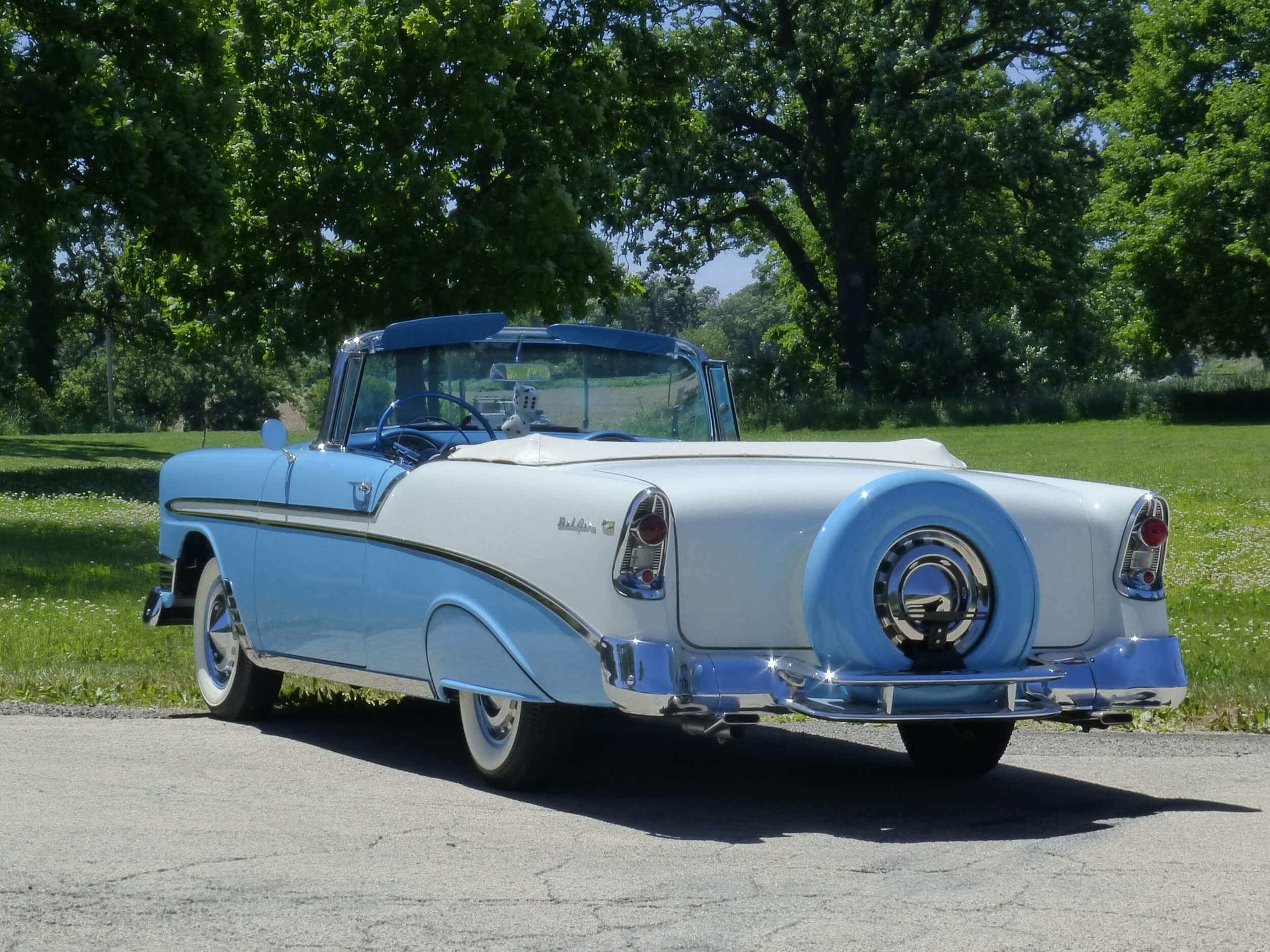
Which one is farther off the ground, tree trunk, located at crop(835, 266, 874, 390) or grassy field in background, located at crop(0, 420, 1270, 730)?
tree trunk, located at crop(835, 266, 874, 390)

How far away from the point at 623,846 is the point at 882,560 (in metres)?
1.19

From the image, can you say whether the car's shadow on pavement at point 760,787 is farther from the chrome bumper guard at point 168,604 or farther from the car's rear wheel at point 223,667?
the chrome bumper guard at point 168,604

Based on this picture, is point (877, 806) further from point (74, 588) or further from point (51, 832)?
point (74, 588)

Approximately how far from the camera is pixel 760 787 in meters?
5.94

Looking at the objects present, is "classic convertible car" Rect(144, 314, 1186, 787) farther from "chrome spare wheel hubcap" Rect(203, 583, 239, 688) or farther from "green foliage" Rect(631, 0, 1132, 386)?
"green foliage" Rect(631, 0, 1132, 386)

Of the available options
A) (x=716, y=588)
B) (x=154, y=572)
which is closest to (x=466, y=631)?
(x=716, y=588)

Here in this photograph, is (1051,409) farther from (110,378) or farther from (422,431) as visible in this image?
(110,378)

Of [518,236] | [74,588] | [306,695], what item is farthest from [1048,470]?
[306,695]

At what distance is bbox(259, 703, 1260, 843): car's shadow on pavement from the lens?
5215 mm

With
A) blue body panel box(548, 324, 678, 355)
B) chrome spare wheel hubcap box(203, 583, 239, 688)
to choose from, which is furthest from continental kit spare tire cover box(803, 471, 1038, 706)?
chrome spare wheel hubcap box(203, 583, 239, 688)

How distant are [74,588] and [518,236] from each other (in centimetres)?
1305

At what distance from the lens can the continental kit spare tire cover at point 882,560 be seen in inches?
199

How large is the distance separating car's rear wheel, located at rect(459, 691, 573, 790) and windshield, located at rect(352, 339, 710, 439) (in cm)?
154

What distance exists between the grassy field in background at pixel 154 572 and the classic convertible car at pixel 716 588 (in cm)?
211
